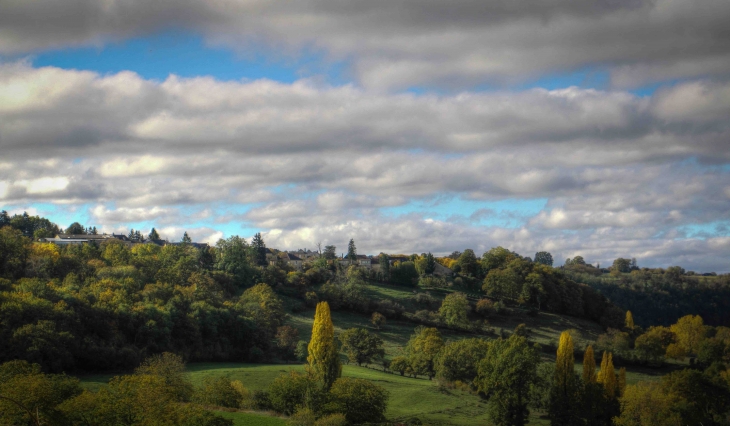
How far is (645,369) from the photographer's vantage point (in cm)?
11362

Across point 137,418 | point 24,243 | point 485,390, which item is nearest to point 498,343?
point 485,390

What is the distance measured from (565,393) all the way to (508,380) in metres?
9.20

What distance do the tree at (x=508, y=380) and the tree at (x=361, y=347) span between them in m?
19.2

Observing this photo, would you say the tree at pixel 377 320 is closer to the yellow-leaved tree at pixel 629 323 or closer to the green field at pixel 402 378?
the green field at pixel 402 378

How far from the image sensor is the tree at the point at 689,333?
424ft

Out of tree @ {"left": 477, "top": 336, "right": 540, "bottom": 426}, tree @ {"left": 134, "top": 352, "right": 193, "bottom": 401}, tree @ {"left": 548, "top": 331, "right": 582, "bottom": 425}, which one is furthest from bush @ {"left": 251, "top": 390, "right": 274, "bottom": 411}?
tree @ {"left": 548, "top": 331, "right": 582, "bottom": 425}

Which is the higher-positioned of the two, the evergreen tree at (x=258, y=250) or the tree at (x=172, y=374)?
the evergreen tree at (x=258, y=250)

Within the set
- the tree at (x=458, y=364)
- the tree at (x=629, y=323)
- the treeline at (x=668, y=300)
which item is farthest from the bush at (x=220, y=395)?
the treeline at (x=668, y=300)

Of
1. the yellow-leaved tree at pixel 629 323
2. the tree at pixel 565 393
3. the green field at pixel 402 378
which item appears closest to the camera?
the green field at pixel 402 378

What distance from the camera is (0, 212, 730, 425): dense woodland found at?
178 feet

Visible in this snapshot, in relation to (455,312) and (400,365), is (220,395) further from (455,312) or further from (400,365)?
(455,312)

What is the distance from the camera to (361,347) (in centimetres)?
9506

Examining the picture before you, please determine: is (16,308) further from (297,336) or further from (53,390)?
(297,336)

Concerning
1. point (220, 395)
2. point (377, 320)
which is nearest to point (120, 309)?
point (220, 395)
